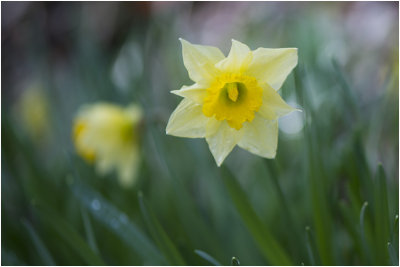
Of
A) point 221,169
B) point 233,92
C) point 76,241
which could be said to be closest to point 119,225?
point 76,241

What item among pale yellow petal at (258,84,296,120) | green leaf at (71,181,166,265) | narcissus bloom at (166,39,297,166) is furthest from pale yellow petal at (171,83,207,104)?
green leaf at (71,181,166,265)

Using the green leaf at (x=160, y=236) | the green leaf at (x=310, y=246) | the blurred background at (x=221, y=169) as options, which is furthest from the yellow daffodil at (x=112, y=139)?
the green leaf at (x=310, y=246)

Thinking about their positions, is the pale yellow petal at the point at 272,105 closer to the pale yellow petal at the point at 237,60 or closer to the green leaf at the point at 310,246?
the pale yellow petal at the point at 237,60

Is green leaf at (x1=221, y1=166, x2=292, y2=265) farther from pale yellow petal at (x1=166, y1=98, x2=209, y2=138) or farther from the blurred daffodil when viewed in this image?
the blurred daffodil

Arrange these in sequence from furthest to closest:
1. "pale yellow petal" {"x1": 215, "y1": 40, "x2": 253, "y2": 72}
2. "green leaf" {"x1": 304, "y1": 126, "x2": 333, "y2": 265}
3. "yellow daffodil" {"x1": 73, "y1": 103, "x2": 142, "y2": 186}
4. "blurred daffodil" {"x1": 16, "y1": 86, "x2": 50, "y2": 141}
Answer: "blurred daffodil" {"x1": 16, "y1": 86, "x2": 50, "y2": 141} → "yellow daffodil" {"x1": 73, "y1": 103, "x2": 142, "y2": 186} → "green leaf" {"x1": 304, "y1": 126, "x2": 333, "y2": 265} → "pale yellow petal" {"x1": 215, "y1": 40, "x2": 253, "y2": 72}

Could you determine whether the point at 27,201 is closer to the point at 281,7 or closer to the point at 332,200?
the point at 332,200
